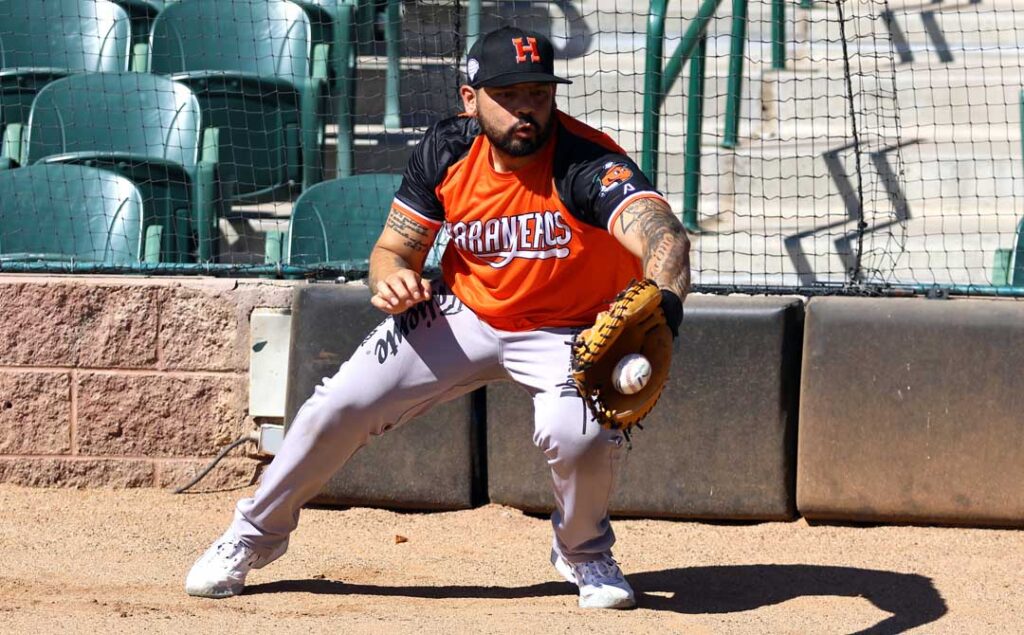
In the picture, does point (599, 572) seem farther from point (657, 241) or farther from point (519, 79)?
point (519, 79)

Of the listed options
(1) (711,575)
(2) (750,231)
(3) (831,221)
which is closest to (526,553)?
(1) (711,575)

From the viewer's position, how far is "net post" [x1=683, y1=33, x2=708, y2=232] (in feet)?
20.3

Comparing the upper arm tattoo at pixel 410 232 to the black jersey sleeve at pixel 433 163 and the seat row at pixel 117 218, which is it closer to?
the black jersey sleeve at pixel 433 163

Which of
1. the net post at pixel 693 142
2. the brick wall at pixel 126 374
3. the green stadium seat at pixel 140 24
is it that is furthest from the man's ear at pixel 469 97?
the green stadium seat at pixel 140 24

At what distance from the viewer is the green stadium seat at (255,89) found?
6.31 meters

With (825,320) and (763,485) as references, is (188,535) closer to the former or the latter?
(763,485)

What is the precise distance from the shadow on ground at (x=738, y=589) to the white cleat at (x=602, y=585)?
13cm

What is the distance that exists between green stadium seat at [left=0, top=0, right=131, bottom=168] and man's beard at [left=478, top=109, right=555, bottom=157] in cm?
370

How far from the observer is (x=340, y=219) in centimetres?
572

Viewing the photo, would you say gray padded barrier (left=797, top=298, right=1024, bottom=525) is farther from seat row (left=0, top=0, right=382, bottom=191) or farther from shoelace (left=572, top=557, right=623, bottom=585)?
seat row (left=0, top=0, right=382, bottom=191)

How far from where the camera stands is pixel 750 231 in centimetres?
623

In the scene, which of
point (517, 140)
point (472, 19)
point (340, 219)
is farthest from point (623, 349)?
point (472, 19)

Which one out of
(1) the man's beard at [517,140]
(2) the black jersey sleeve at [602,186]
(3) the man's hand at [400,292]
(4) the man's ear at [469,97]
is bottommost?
(3) the man's hand at [400,292]

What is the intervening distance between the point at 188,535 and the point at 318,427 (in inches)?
49.4
